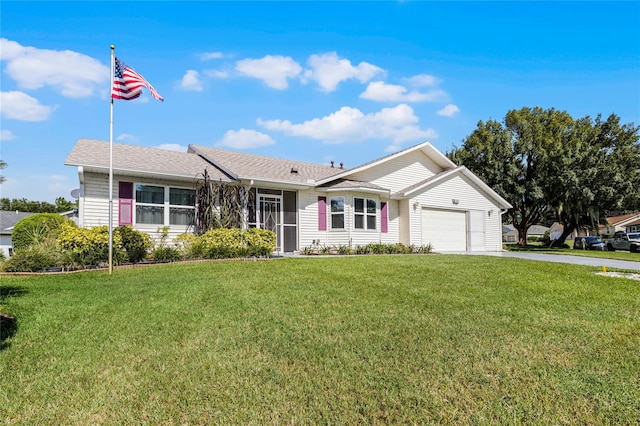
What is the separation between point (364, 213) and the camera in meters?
16.9

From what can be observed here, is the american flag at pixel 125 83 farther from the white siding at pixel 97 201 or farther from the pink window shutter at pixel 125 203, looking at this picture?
the pink window shutter at pixel 125 203

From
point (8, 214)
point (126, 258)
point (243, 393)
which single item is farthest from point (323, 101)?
point (8, 214)

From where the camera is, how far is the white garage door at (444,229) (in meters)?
18.9

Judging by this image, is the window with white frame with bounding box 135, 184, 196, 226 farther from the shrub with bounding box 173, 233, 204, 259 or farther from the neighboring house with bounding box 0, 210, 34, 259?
the neighboring house with bounding box 0, 210, 34, 259

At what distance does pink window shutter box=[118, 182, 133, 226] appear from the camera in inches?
481

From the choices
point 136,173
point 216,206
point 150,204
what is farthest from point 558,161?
point 136,173

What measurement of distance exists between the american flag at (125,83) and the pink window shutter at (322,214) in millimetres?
8356

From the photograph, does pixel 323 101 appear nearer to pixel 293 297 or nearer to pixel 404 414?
pixel 293 297

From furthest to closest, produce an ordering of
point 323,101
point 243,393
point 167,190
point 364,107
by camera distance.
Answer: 1. point 364,107
2. point 323,101
3. point 167,190
4. point 243,393

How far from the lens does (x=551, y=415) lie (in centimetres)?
267

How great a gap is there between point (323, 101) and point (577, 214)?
26.7 metres

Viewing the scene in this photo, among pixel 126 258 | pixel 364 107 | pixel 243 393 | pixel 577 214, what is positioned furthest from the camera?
pixel 577 214

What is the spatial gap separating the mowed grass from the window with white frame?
19.6ft

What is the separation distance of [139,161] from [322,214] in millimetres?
7574
